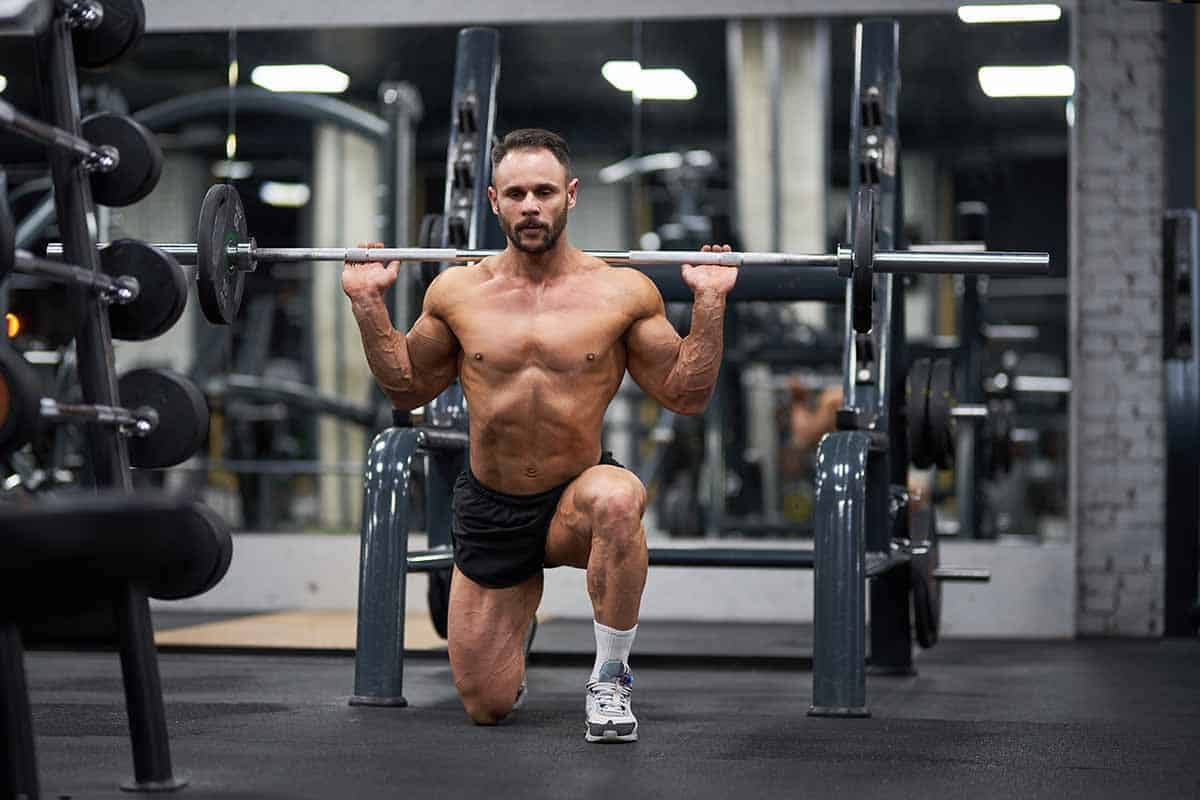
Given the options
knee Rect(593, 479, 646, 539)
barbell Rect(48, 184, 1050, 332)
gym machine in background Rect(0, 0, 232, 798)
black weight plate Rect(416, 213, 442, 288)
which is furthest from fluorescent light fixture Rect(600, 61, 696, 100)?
gym machine in background Rect(0, 0, 232, 798)

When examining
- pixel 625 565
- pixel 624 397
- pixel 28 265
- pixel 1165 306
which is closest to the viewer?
pixel 28 265

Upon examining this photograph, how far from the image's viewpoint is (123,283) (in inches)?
98.8

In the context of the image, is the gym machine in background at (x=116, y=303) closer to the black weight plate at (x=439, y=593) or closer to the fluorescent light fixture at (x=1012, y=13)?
the black weight plate at (x=439, y=593)

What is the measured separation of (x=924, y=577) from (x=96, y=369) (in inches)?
106

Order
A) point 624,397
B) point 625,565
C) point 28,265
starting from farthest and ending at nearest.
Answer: point 624,397, point 625,565, point 28,265

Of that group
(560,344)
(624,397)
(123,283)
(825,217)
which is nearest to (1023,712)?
(560,344)

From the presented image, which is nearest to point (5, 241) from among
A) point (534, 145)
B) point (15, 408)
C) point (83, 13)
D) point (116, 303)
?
Result: point (15, 408)

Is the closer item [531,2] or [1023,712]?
[1023,712]

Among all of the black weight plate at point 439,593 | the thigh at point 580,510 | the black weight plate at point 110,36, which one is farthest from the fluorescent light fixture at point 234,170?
the black weight plate at point 110,36

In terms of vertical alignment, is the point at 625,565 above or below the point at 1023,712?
above

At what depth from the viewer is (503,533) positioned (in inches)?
131

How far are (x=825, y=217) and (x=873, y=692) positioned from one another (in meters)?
3.15

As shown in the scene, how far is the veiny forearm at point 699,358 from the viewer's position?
3117 millimetres

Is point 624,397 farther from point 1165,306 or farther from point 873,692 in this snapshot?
point 873,692
